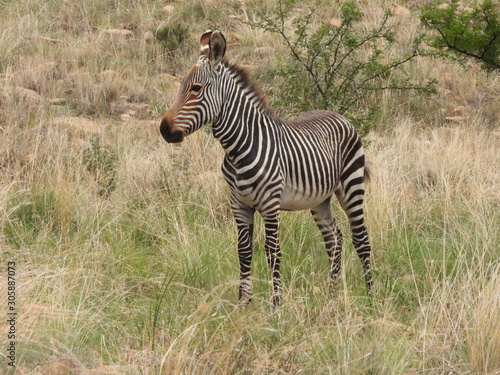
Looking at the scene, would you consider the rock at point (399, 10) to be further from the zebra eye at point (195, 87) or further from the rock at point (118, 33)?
the zebra eye at point (195, 87)

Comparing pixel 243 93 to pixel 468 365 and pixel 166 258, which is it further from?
pixel 468 365

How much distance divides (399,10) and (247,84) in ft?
34.5

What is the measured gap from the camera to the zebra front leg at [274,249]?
19.0 feet

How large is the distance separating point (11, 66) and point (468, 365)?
9.87 m

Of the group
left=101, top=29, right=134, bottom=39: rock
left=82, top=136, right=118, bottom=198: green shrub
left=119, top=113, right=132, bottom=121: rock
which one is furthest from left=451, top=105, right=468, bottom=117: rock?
left=101, top=29, right=134, bottom=39: rock

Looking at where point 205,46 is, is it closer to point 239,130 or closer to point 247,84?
point 247,84

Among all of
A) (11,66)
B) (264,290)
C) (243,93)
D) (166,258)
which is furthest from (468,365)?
(11,66)

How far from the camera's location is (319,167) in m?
6.21

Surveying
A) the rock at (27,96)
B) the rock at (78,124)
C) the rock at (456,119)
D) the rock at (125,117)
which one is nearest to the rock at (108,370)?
the rock at (78,124)

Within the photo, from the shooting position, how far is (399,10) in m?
15.8

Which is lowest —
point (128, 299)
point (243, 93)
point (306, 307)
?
point (128, 299)

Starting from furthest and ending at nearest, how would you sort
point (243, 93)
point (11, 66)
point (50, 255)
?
point (11, 66) → point (50, 255) → point (243, 93)

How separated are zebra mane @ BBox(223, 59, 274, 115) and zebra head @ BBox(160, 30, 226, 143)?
169 mm

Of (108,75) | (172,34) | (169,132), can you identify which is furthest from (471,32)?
(172,34)
